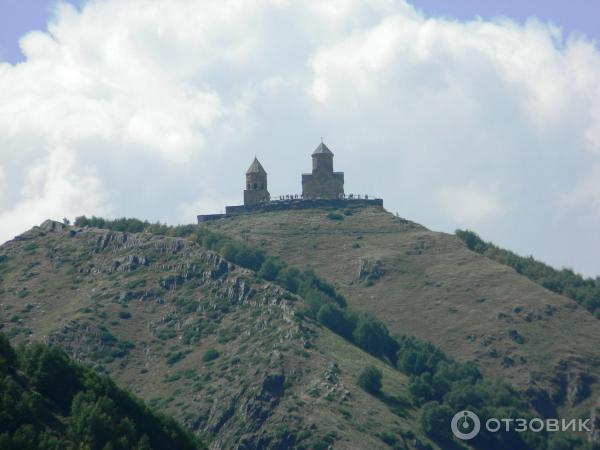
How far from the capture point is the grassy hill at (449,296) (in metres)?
122

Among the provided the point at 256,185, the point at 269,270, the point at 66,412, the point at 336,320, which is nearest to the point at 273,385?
the point at 336,320

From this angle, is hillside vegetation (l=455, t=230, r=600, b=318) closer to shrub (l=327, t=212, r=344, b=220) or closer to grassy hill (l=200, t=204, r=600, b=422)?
grassy hill (l=200, t=204, r=600, b=422)

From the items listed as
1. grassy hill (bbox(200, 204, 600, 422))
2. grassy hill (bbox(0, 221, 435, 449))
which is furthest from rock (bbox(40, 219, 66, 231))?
grassy hill (bbox(200, 204, 600, 422))

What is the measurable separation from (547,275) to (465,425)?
32050 millimetres

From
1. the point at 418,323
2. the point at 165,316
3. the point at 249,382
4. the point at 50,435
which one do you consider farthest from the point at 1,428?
the point at 418,323

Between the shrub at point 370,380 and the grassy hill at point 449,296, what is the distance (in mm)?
13196

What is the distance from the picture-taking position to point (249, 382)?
11181 cm

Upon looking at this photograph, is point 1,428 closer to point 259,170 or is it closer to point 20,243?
point 20,243

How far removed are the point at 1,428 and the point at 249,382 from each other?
46.6 meters

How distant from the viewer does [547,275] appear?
141125mm

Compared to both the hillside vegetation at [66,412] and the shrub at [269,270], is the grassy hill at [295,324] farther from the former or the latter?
the hillside vegetation at [66,412]

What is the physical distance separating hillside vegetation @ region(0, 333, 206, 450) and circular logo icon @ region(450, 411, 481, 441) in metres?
35.5

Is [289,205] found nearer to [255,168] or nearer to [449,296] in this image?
[255,168]

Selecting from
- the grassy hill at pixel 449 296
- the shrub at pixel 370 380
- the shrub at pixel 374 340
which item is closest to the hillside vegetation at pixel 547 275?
the grassy hill at pixel 449 296
